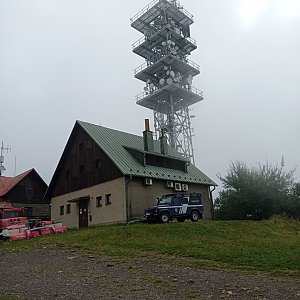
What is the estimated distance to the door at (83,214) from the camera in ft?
101

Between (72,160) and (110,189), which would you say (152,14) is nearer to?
(72,160)

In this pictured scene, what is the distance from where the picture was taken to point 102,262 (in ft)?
45.5

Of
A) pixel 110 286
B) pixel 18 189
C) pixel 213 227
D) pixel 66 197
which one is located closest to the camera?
pixel 110 286

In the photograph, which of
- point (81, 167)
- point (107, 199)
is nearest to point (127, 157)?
point (107, 199)

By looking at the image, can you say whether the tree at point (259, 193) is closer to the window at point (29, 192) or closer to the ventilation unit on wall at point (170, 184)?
the ventilation unit on wall at point (170, 184)

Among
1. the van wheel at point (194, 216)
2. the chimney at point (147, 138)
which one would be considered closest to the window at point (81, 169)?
the chimney at point (147, 138)

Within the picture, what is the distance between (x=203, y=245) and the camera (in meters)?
17.2

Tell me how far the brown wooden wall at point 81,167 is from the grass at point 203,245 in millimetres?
8323

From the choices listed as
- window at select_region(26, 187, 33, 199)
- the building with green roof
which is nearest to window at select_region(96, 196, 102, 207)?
the building with green roof

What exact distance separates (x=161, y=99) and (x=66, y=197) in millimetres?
23921

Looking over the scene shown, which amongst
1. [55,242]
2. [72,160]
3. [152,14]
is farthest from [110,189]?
[152,14]

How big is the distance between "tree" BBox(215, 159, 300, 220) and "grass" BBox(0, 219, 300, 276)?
907 cm

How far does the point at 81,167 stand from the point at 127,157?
4.36 meters

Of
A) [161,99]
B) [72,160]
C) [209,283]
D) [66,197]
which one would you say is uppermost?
[161,99]
